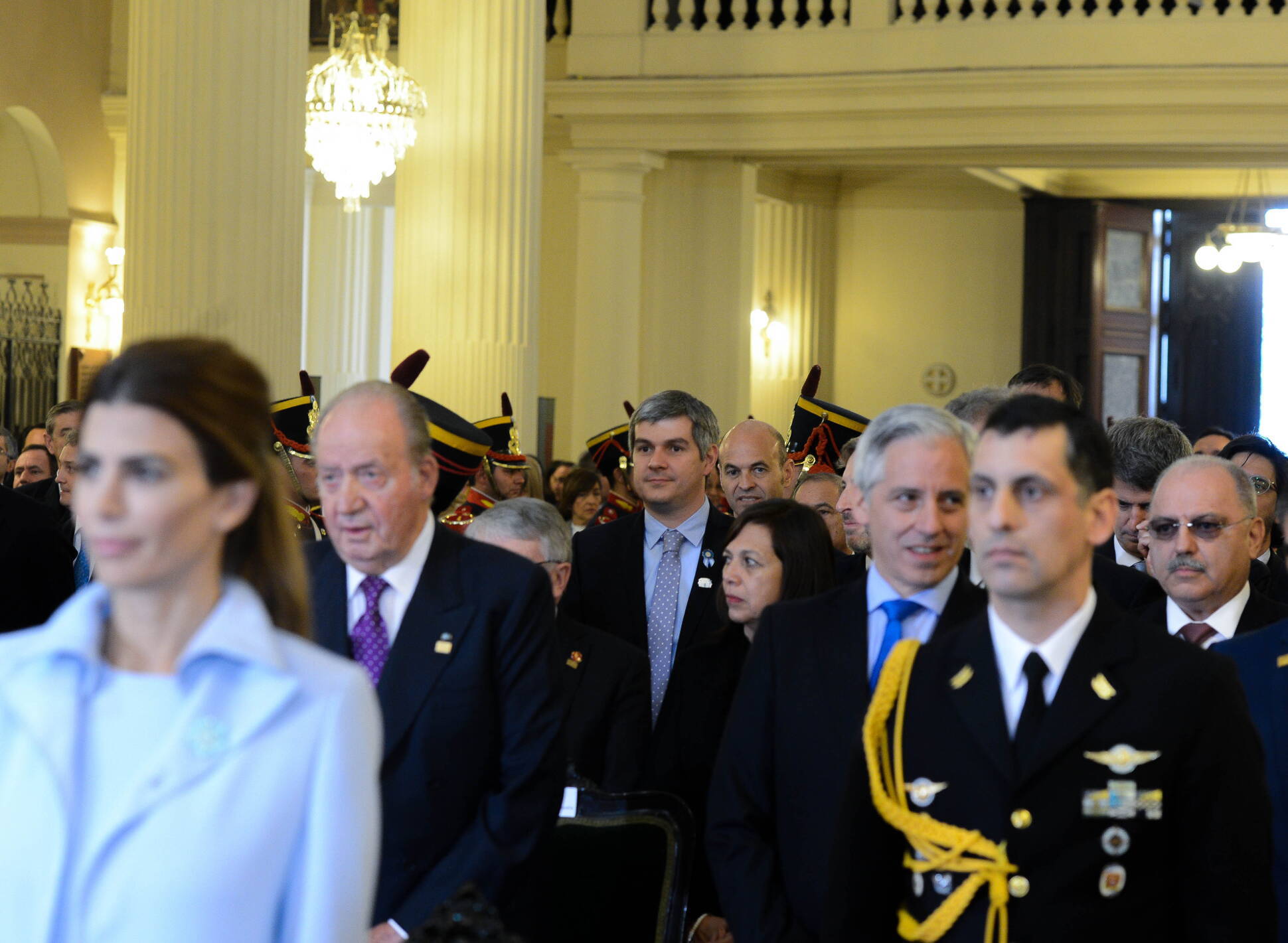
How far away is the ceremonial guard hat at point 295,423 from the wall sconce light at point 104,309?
329 inches

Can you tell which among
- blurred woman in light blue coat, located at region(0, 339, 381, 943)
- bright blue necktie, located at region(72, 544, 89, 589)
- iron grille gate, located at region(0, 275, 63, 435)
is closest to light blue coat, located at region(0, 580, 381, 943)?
blurred woman in light blue coat, located at region(0, 339, 381, 943)

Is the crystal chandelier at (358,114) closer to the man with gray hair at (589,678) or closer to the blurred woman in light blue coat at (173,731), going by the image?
the man with gray hair at (589,678)

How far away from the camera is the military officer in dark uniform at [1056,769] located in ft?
7.74

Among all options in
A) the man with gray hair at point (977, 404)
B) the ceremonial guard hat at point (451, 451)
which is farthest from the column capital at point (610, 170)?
the ceremonial guard hat at point (451, 451)

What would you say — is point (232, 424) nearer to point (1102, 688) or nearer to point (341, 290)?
point (1102, 688)

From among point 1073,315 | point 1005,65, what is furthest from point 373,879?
point 1073,315

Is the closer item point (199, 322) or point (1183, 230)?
point (199, 322)

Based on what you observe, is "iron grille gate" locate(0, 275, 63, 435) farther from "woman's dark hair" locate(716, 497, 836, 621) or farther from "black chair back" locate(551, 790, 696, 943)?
"black chair back" locate(551, 790, 696, 943)

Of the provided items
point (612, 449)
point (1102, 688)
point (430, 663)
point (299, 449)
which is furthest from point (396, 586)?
point (612, 449)

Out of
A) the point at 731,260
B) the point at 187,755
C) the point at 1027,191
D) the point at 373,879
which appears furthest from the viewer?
the point at 1027,191

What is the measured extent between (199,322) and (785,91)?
20.5 feet

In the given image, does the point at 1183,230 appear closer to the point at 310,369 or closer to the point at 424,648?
the point at 310,369

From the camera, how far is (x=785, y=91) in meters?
12.8

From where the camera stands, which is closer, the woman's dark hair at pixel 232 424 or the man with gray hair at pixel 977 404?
the woman's dark hair at pixel 232 424
